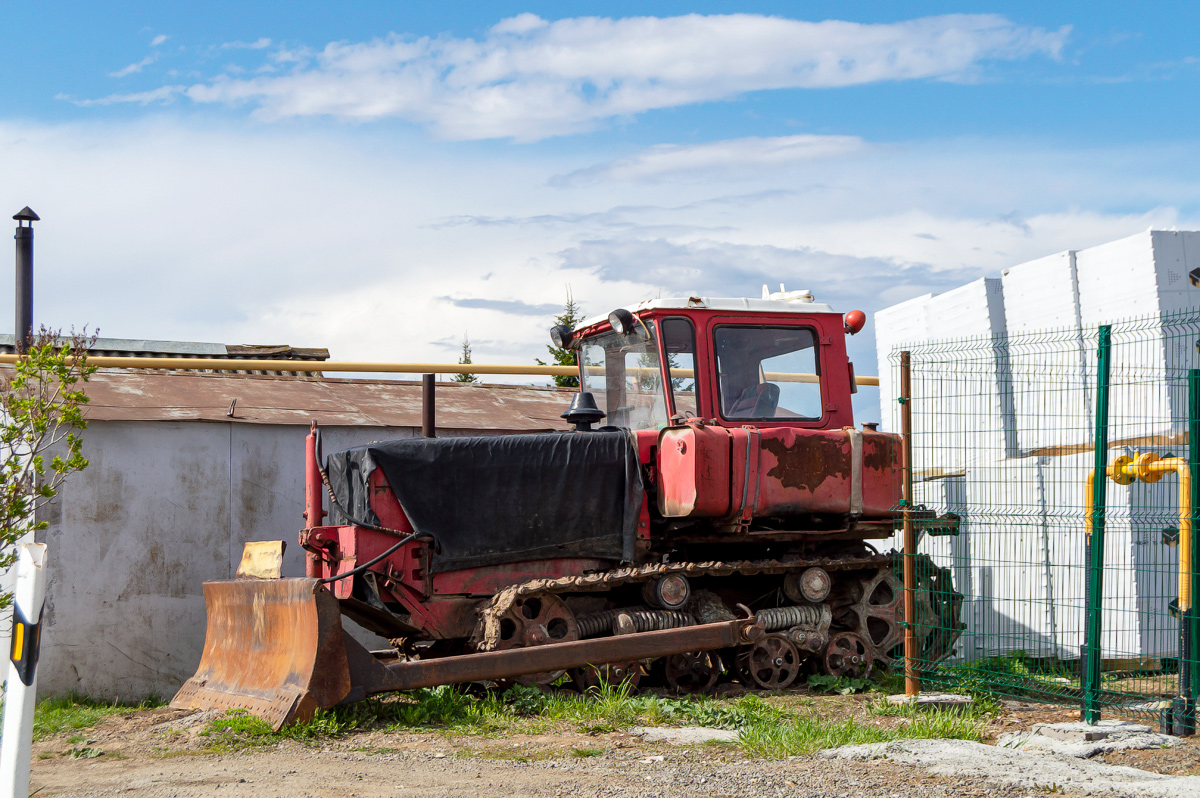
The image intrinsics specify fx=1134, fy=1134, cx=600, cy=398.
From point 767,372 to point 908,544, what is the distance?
1.75m

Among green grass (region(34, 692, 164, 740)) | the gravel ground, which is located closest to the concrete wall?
green grass (region(34, 692, 164, 740))

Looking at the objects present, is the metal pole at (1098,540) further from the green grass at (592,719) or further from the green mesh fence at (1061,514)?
the green grass at (592,719)

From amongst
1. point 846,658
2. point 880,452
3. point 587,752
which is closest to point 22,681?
point 587,752

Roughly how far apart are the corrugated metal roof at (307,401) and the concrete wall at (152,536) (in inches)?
6.4

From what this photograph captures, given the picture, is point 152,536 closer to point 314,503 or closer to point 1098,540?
point 314,503

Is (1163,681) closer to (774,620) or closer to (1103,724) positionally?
(1103,724)

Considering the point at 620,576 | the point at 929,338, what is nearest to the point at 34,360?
the point at 620,576

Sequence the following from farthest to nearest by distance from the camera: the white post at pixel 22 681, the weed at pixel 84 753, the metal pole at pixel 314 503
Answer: the metal pole at pixel 314 503
the weed at pixel 84 753
the white post at pixel 22 681

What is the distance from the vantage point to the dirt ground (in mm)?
5043

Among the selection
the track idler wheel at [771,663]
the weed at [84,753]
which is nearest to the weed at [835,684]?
the track idler wheel at [771,663]

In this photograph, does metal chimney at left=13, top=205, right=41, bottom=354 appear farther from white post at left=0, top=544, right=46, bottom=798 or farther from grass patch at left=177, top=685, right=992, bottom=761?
white post at left=0, top=544, right=46, bottom=798

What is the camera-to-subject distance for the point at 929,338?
10219 millimetres

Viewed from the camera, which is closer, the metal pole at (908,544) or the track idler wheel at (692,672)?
the metal pole at (908,544)

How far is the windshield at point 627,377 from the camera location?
8594mm
